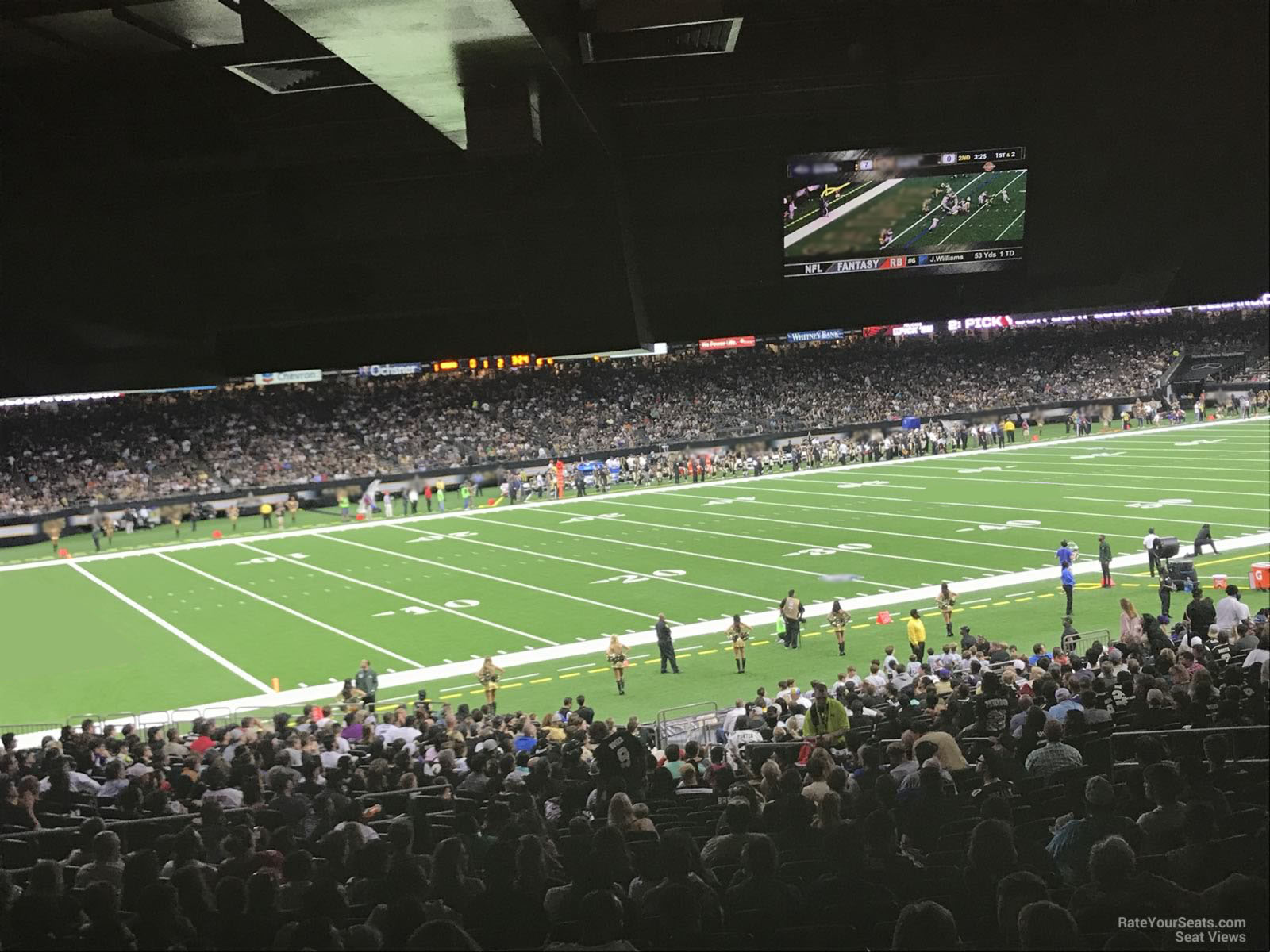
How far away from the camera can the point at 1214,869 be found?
5734mm

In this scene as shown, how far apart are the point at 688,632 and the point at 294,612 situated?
9.87 meters

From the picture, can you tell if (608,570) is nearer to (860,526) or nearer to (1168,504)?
(860,526)

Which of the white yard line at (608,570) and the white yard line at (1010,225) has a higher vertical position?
the white yard line at (1010,225)

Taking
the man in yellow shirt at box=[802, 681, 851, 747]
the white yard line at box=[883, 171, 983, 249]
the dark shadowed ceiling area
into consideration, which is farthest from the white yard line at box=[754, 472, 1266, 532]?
the white yard line at box=[883, 171, 983, 249]

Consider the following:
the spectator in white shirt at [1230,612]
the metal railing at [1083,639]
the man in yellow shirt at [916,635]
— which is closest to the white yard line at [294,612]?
the man in yellow shirt at [916,635]

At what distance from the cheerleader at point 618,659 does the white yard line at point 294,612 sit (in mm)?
4341

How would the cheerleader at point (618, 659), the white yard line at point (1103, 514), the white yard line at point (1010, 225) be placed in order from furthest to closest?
1. the white yard line at point (1103, 514)
2. the cheerleader at point (618, 659)
3. the white yard line at point (1010, 225)

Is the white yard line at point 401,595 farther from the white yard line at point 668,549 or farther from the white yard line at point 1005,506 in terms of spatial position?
the white yard line at point 1005,506

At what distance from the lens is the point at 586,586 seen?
29.1m

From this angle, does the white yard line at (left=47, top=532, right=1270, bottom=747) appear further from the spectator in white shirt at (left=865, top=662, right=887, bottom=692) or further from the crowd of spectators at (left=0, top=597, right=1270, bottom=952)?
the crowd of spectators at (left=0, top=597, right=1270, bottom=952)

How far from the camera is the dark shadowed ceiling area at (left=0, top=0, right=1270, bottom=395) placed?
8.00 meters

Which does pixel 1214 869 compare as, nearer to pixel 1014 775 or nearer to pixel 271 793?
pixel 1014 775

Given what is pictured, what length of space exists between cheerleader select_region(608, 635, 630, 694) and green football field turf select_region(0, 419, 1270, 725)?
366 millimetres

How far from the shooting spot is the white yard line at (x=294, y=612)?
23.8 metres
